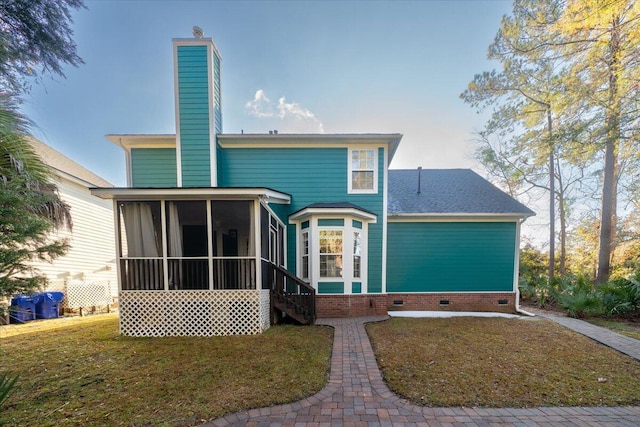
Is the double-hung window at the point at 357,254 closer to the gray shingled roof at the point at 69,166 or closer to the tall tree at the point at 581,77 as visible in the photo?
the tall tree at the point at 581,77

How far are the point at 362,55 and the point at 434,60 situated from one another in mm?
2951

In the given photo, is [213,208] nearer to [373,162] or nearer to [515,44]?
[373,162]

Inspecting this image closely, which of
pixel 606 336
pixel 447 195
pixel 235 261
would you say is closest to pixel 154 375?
pixel 235 261

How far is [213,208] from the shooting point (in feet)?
18.8

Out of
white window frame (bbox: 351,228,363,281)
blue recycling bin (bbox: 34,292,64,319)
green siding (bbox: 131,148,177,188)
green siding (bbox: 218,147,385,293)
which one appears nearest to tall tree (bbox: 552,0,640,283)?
green siding (bbox: 218,147,385,293)

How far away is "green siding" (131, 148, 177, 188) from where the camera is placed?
774cm

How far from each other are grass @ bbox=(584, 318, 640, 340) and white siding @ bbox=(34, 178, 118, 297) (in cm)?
1665

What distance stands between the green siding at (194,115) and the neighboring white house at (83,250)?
4.74 m

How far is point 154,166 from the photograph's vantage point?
777 centimetres

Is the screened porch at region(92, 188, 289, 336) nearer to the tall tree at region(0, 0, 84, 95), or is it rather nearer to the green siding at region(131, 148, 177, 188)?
the green siding at region(131, 148, 177, 188)

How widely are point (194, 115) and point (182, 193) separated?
3.23 metres

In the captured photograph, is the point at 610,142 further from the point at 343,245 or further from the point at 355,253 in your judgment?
the point at 343,245

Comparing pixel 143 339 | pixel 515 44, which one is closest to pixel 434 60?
pixel 515 44

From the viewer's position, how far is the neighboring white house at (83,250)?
850 cm
